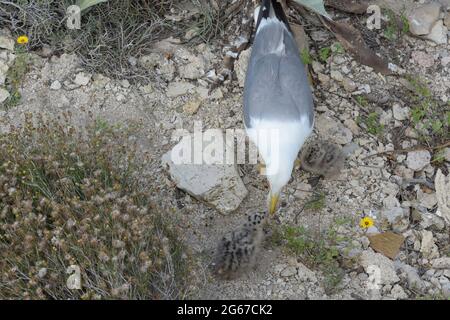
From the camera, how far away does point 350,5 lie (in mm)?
4719

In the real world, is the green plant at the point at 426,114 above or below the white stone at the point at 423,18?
below

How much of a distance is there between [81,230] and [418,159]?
223 cm

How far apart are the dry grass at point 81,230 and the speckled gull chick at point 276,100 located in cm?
67

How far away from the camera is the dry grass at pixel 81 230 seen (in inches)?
121

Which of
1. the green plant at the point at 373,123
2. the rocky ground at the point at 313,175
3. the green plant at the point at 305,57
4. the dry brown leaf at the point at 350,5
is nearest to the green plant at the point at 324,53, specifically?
the rocky ground at the point at 313,175

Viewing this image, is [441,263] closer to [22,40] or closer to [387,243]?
[387,243]

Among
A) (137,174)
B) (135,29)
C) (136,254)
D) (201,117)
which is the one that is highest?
(135,29)

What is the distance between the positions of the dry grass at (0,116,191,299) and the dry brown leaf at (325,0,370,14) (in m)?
2.10

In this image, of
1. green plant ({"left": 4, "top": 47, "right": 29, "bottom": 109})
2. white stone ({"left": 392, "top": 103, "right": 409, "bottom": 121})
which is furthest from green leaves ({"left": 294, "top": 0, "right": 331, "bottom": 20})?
green plant ({"left": 4, "top": 47, "right": 29, "bottom": 109})

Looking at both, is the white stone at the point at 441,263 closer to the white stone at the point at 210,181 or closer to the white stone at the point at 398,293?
the white stone at the point at 398,293

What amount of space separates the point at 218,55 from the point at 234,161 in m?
1.00
